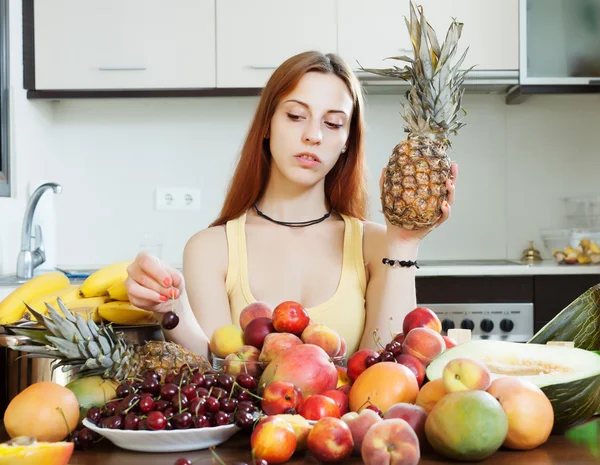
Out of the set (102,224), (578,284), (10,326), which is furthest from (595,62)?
(10,326)

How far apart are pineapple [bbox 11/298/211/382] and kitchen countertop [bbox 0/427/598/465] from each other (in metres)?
0.12

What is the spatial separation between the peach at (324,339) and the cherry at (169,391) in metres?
0.22

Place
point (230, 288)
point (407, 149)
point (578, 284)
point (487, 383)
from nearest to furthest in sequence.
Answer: point (487, 383), point (407, 149), point (230, 288), point (578, 284)

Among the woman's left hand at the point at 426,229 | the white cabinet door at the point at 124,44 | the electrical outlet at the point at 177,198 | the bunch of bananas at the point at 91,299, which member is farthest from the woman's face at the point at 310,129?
the electrical outlet at the point at 177,198

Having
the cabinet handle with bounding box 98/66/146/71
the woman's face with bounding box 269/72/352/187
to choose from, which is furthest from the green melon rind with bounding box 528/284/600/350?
the cabinet handle with bounding box 98/66/146/71

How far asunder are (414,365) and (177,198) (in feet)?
8.67

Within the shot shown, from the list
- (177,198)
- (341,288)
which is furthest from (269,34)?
(341,288)

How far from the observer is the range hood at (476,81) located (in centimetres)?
304

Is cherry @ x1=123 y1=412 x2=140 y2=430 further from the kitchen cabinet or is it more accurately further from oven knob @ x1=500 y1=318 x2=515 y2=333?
the kitchen cabinet

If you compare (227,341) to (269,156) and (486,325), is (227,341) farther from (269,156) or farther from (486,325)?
(486,325)

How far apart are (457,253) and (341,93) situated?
184 cm

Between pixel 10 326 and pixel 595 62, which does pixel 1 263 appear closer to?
pixel 10 326

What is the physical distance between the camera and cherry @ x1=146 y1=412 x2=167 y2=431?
77 cm

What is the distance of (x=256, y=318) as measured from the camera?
104 cm
